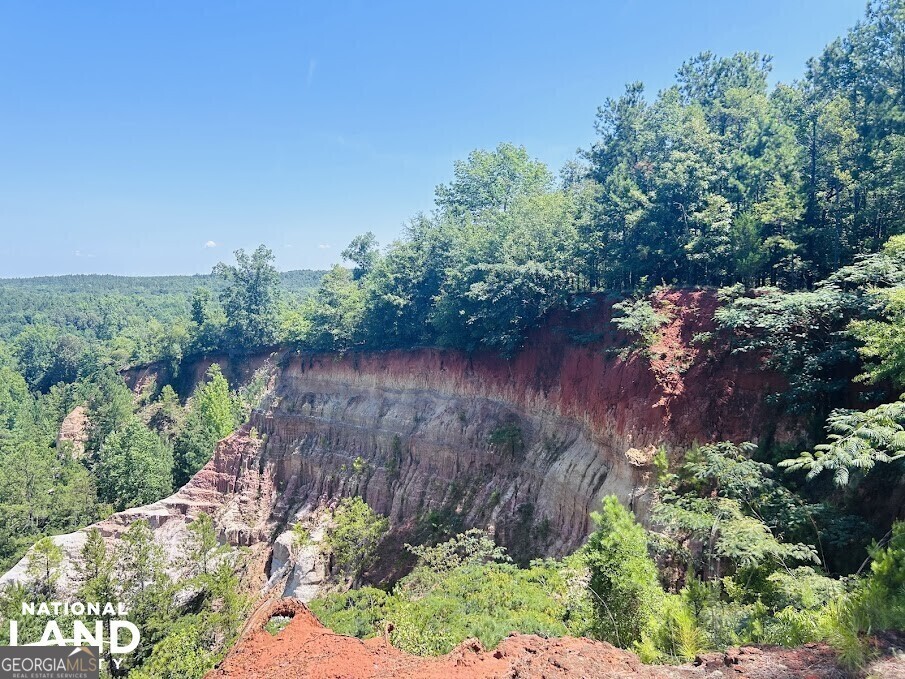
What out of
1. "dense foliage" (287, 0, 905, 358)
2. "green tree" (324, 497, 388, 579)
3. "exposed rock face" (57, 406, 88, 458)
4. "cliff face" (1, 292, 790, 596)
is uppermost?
"dense foliage" (287, 0, 905, 358)

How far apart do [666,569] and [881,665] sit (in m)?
9.56

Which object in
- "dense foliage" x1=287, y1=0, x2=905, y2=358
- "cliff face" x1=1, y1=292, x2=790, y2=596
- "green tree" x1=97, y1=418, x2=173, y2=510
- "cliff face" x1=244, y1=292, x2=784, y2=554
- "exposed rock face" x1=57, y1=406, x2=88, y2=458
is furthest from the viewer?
"exposed rock face" x1=57, y1=406, x2=88, y2=458

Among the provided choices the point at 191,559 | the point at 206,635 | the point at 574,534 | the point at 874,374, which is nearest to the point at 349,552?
the point at 206,635

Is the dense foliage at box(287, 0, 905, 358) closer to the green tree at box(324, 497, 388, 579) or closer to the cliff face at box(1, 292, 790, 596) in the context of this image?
the cliff face at box(1, 292, 790, 596)

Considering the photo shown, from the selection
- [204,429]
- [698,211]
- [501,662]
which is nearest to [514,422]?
[698,211]

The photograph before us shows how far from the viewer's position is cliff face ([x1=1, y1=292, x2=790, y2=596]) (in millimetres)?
22000

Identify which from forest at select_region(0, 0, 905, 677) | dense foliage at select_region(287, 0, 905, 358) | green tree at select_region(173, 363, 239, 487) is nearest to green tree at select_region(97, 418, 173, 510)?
forest at select_region(0, 0, 905, 677)

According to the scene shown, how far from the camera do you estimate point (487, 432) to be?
1315 inches

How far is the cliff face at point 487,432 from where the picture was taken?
22.0 meters

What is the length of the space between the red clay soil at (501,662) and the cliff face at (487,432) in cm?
1121

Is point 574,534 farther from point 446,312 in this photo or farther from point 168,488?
point 168,488

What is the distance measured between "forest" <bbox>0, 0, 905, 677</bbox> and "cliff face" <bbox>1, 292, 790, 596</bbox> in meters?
1.36

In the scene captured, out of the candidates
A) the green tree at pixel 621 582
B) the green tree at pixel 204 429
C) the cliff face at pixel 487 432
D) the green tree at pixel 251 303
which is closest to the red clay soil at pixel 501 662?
the green tree at pixel 621 582

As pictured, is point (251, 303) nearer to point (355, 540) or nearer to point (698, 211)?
point (355, 540)
